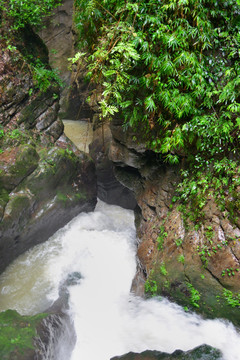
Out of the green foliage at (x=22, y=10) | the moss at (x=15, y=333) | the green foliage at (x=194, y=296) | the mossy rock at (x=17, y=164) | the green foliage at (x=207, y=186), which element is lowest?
the green foliage at (x=194, y=296)

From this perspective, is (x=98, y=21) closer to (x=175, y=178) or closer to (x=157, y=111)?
(x=157, y=111)

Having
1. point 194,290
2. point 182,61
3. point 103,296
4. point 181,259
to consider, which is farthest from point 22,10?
point 194,290

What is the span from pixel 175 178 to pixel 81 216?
3.65 m

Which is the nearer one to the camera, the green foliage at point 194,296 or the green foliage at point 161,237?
the green foliage at point 194,296

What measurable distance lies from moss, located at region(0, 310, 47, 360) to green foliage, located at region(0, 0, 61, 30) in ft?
21.1

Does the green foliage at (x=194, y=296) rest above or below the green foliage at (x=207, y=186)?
below

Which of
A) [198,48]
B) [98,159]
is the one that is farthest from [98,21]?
[98,159]

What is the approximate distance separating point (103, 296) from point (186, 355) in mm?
2331

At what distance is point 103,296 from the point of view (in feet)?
17.5

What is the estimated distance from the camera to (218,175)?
4.31 meters

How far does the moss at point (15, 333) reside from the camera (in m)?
3.44

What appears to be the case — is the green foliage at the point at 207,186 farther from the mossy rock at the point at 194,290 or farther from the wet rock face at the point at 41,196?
the wet rock face at the point at 41,196

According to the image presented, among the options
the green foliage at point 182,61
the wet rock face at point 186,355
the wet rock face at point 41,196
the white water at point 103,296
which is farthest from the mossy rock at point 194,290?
the wet rock face at point 41,196

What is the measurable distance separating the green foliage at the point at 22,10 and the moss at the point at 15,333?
6.44 m
